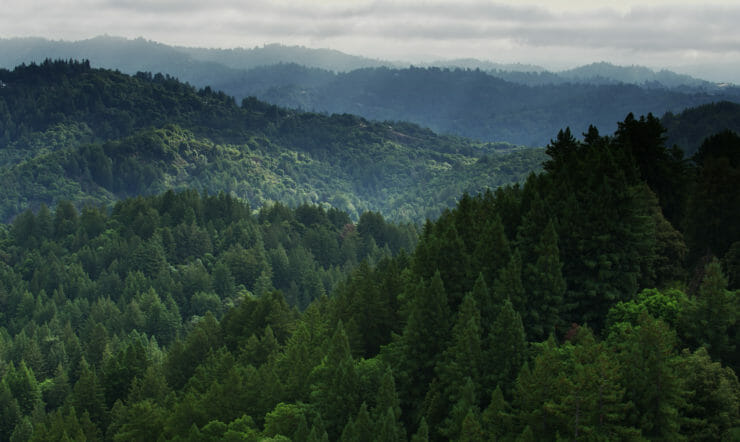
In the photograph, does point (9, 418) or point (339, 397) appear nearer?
point (339, 397)

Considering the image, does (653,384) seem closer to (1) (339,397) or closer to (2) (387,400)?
(2) (387,400)

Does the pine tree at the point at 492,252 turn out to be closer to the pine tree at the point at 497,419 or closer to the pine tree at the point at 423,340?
the pine tree at the point at 423,340

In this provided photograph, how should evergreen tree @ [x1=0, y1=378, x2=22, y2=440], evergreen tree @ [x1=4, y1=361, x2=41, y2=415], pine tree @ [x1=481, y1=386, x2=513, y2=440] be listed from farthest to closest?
1. evergreen tree @ [x1=4, y1=361, x2=41, y2=415]
2. evergreen tree @ [x1=0, y1=378, x2=22, y2=440]
3. pine tree @ [x1=481, y1=386, x2=513, y2=440]

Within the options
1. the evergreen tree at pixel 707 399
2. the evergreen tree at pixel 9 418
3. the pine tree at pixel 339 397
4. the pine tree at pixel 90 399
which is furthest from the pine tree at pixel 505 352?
the evergreen tree at pixel 9 418

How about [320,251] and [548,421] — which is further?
[320,251]

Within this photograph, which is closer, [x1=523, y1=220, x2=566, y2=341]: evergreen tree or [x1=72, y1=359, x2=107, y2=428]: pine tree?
[x1=523, y1=220, x2=566, y2=341]: evergreen tree

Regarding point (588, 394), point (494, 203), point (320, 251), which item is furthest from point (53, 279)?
point (588, 394)

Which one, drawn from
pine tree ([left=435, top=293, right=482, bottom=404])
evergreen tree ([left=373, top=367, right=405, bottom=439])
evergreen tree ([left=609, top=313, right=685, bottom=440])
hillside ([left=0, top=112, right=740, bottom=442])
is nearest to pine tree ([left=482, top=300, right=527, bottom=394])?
hillside ([left=0, top=112, right=740, bottom=442])

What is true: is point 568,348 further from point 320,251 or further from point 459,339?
point 320,251

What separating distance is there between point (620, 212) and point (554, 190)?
5.41 meters

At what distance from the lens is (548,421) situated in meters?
39.7

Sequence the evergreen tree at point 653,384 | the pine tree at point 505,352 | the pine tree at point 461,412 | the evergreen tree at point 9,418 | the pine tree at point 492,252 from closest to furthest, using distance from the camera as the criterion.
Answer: the evergreen tree at point 653,384
the pine tree at point 461,412
the pine tree at point 505,352
the pine tree at point 492,252
the evergreen tree at point 9,418

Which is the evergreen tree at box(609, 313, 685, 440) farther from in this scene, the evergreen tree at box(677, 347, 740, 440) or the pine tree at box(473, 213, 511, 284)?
the pine tree at box(473, 213, 511, 284)

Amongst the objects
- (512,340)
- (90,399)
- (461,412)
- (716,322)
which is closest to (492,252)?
(512,340)
